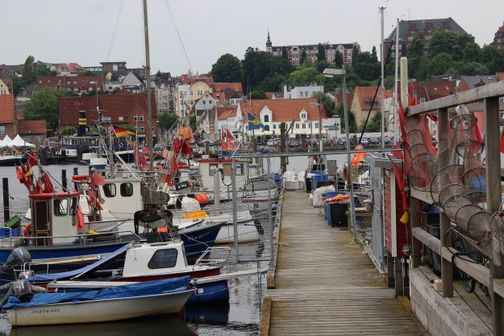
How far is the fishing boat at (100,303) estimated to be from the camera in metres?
22.0

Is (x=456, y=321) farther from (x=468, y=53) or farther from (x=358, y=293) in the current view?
(x=468, y=53)

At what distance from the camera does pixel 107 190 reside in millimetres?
34844

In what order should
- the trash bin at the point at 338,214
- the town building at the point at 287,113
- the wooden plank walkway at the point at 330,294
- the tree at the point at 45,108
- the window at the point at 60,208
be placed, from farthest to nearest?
the tree at the point at 45,108, the town building at the point at 287,113, the window at the point at 60,208, the trash bin at the point at 338,214, the wooden plank walkway at the point at 330,294

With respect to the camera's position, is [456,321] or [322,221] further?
[322,221]

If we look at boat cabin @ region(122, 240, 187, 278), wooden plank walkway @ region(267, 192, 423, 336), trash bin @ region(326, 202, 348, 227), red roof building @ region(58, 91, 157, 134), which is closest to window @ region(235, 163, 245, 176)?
trash bin @ region(326, 202, 348, 227)

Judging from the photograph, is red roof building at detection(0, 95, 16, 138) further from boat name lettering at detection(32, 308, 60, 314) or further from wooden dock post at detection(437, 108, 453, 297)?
wooden dock post at detection(437, 108, 453, 297)

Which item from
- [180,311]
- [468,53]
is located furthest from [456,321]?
[468,53]

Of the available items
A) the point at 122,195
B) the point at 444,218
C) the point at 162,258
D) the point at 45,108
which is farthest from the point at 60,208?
the point at 45,108

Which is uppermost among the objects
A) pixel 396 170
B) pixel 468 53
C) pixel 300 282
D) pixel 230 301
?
pixel 468 53

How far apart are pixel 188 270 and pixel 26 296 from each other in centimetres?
416

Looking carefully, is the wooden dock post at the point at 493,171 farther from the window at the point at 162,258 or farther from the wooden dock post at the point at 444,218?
the window at the point at 162,258

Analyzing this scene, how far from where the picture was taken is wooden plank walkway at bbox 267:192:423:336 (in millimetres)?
14141

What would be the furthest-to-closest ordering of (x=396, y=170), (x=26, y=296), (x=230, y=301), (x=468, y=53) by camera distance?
(x=468, y=53), (x=230, y=301), (x=26, y=296), (x=396, y=170)

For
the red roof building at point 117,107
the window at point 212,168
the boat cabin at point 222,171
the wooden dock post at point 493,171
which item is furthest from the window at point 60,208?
the red roof building at point 117,107
